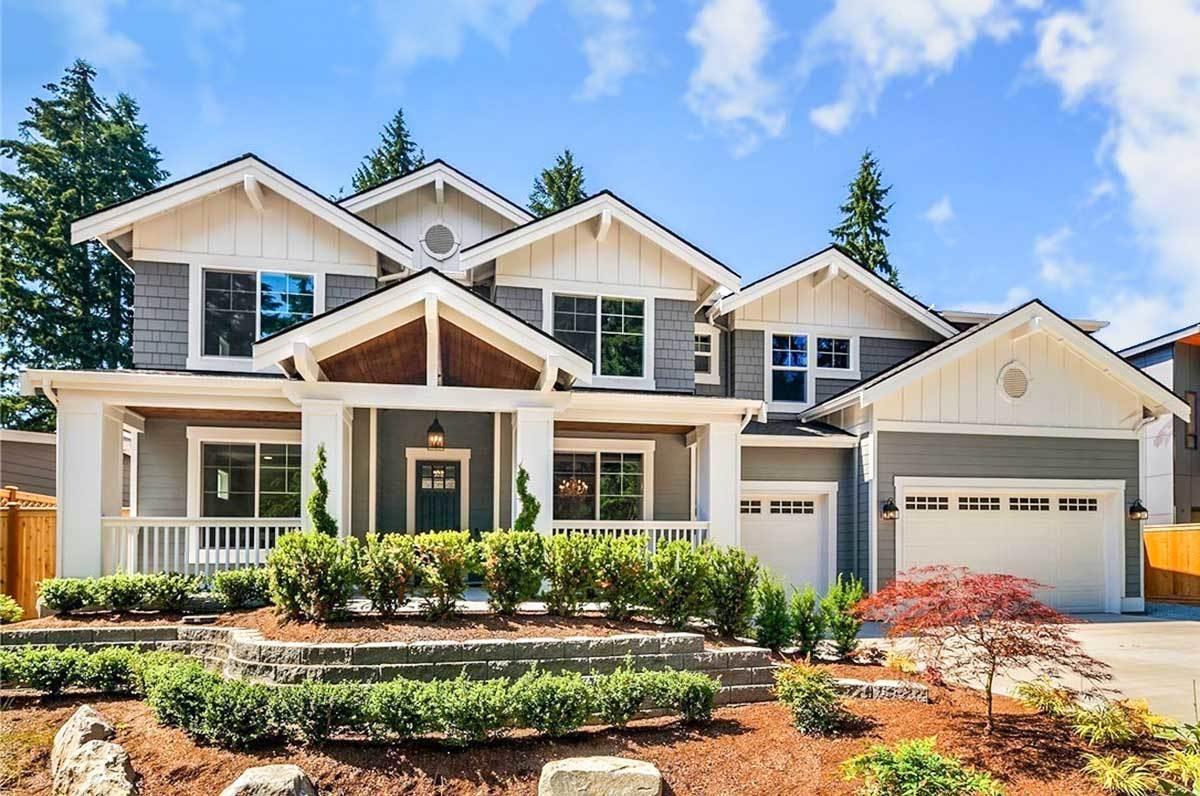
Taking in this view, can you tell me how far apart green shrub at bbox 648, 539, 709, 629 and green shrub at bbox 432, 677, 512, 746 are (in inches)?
94.0

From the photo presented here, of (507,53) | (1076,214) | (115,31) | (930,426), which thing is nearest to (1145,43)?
(930,426)

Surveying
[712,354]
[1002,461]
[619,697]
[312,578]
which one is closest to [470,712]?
[619,697]

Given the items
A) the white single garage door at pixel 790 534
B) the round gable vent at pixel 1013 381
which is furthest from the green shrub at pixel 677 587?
the round gable vent at pixel 1013 381

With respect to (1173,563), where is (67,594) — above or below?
above

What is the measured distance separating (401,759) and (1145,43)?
13.3 m

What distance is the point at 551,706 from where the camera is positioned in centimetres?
596

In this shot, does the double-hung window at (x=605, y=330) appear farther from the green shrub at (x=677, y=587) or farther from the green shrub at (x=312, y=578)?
the green shrub at (x=312, y=578)

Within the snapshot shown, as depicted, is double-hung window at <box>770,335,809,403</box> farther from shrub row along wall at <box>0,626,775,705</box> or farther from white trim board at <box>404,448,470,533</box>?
shrub row along wall at <box>0,626,775,705</box>

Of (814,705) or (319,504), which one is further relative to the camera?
(319,504)

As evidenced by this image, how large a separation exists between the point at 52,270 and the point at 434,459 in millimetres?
19998

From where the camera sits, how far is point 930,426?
12.7 meters

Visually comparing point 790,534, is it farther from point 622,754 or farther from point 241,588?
point 241,588

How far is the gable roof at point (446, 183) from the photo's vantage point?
1367 cm

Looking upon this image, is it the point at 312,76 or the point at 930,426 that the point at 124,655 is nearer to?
the point at 312,76
